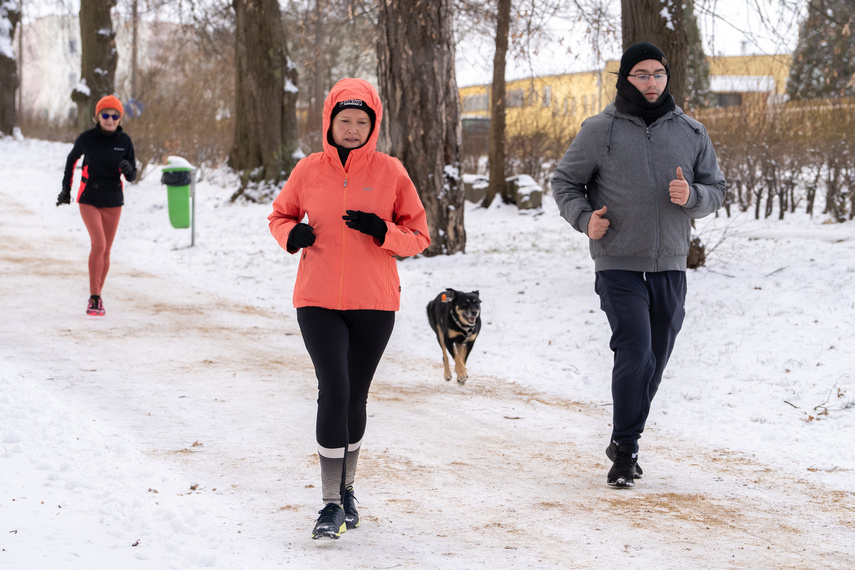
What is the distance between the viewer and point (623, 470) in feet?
14.3

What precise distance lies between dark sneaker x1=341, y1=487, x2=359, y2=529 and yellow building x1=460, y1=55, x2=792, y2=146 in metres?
10.1

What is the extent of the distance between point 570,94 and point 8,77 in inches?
872

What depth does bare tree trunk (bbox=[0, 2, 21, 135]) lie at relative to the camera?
29.6 metres

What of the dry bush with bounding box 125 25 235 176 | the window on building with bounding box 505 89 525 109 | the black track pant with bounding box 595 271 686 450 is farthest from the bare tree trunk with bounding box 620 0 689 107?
the dry bush with bounding box 125 25 235 176

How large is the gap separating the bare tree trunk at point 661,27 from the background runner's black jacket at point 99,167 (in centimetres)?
542

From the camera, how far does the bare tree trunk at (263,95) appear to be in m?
18.9

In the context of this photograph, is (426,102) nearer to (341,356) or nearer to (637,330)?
(637,330)

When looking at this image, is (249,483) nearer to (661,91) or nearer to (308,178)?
(308,178)

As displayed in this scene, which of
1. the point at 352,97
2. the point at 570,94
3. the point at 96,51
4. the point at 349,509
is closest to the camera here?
the point at 352,97

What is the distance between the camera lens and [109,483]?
4023 mm

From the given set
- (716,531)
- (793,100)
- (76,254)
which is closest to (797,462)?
(716,531)

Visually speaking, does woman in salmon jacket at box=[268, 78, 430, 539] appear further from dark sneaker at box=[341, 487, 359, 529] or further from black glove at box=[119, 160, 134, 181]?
black glove at box=[119, 160, 134, 181]

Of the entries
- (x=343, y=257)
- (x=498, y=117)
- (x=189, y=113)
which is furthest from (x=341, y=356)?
(x=189, y=113)

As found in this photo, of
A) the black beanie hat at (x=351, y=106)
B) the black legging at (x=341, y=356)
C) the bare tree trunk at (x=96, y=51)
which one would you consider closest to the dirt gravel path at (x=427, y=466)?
the black legging at (x=341, y=356)
